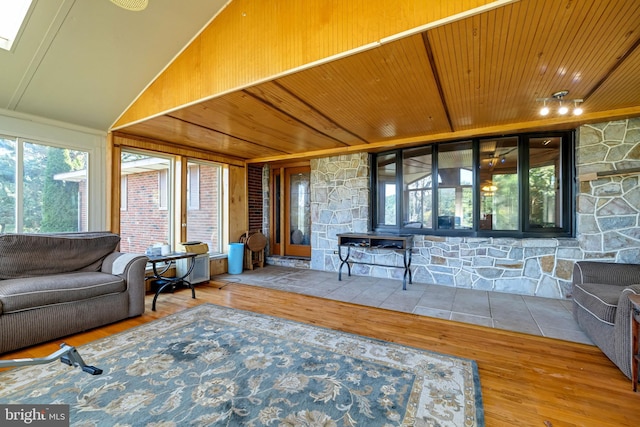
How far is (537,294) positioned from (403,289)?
5.84ft

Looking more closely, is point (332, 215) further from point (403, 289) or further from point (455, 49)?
point (455, 49)

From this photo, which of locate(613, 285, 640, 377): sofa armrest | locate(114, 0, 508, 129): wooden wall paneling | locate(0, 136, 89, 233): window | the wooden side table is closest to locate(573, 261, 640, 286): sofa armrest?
locate(613, 285, 640, 377): sofa armrest

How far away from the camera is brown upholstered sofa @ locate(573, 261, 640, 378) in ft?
6.69

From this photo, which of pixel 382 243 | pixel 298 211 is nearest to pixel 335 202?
pixel 298 211

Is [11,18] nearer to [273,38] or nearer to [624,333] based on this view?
[273,38]

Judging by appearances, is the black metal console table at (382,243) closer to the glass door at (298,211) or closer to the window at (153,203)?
the glass door at (298,211)

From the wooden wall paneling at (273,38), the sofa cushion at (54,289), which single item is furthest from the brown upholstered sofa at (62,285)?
the wooden wall paneling at (273,38)

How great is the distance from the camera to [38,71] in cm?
292

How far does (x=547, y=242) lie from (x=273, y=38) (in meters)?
4.21

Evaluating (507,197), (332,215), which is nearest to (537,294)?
(507,197)

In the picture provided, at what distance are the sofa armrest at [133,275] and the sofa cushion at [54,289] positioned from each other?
74 millimetres

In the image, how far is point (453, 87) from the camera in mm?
2723

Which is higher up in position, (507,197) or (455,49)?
(455,49)

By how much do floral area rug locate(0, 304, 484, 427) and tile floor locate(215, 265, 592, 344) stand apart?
112 centimetres
